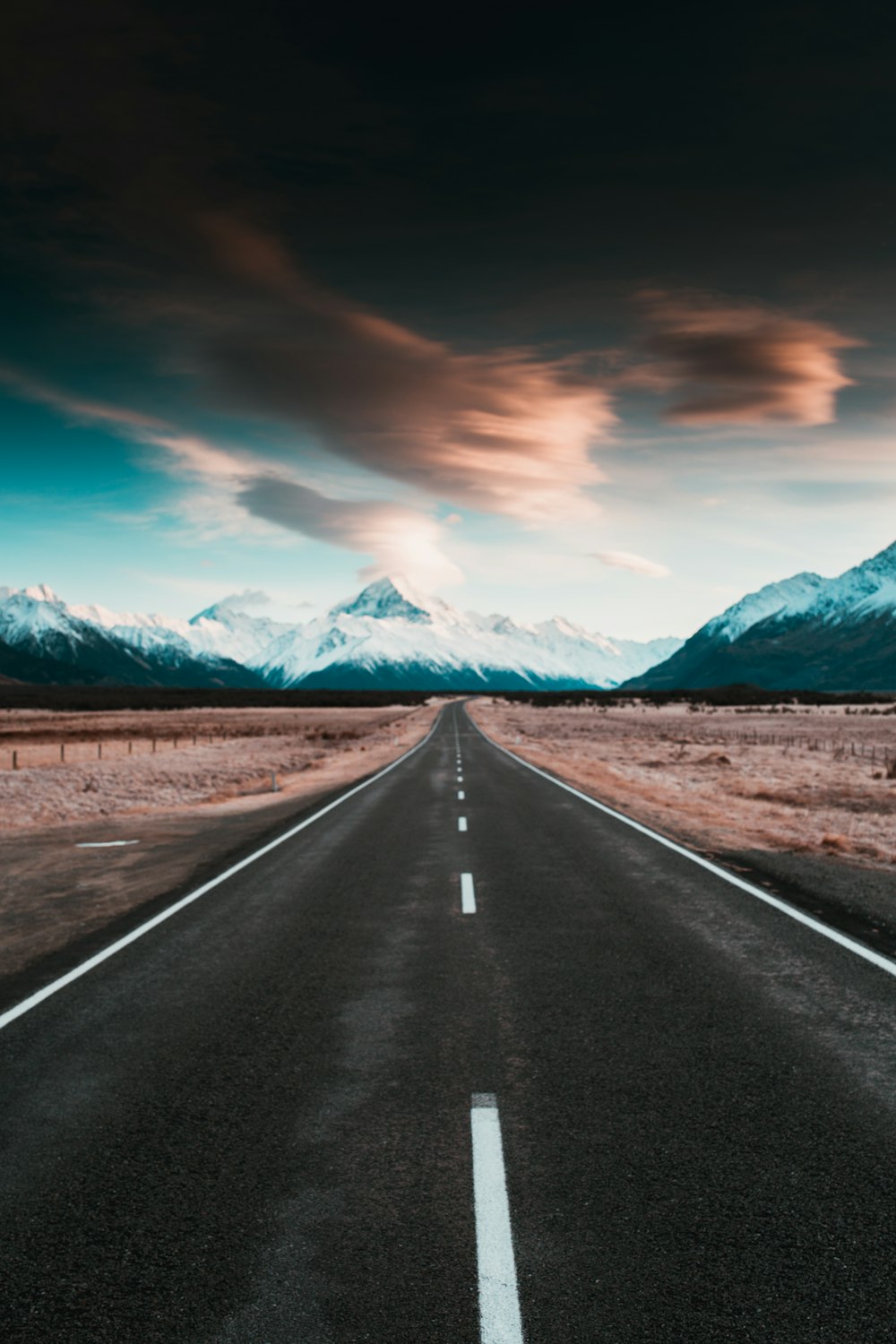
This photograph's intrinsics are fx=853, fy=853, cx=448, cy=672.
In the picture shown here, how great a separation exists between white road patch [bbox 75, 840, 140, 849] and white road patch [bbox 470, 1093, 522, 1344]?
1226cm

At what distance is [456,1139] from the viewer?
186 inches

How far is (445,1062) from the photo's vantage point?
577cm

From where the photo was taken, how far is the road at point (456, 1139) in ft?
11.2

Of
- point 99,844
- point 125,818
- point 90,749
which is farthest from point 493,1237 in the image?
point 90,749

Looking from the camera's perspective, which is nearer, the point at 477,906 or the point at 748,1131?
the point at 748,1131

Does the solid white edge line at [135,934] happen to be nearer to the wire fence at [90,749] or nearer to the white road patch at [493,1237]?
the white road patch at [493,1237]

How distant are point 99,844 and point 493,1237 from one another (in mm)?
13853

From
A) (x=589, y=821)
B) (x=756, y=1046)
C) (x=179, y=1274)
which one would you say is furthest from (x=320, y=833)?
(x=179, y=1274)

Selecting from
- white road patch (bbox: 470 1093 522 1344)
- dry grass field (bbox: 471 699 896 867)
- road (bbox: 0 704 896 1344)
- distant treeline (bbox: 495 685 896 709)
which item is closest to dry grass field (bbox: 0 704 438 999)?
road (bbox: 0 704 896 1344)

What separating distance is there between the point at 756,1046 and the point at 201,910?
6.76 meters

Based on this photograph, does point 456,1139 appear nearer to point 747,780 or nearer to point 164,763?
point 747,780

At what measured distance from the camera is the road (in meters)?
3.41

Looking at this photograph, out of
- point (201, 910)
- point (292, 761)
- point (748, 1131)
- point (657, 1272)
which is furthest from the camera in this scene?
point (292, 761)

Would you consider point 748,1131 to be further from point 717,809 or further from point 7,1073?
point 717,809
